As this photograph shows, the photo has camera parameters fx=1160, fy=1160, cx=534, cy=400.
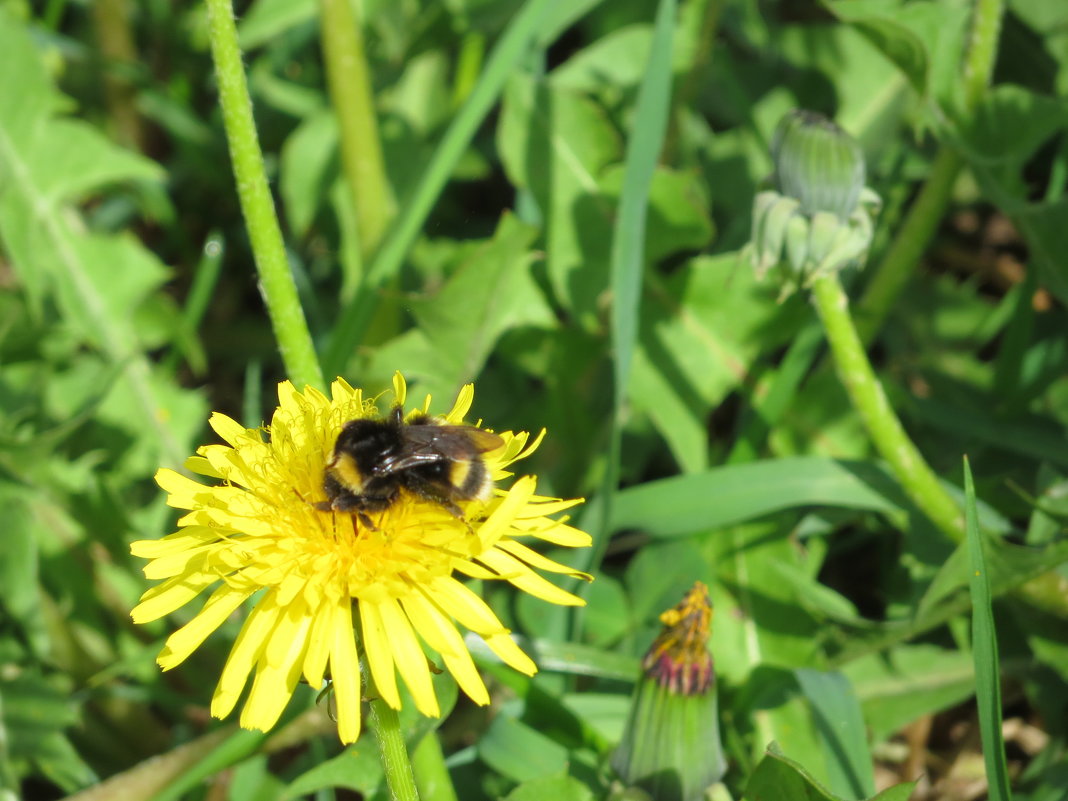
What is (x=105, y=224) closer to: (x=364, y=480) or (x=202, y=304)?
(x=202, y=304)

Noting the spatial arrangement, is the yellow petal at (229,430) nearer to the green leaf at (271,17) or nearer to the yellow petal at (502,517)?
the yellow petal at (502,517)

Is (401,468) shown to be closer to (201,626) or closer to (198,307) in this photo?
(201,626)

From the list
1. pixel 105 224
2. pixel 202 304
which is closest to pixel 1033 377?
pixel 202 304

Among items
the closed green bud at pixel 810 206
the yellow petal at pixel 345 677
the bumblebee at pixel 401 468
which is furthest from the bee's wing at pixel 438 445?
the closed green bud at pixel 810 206

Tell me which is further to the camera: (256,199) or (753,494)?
(753,494)

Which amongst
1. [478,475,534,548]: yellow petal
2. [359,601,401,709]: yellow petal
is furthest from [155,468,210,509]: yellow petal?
[478,475,534,548]: yellow petal

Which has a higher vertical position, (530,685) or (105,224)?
(105,224)

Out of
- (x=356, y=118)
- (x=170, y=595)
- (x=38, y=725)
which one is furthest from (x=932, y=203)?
(x=38, y=725)
